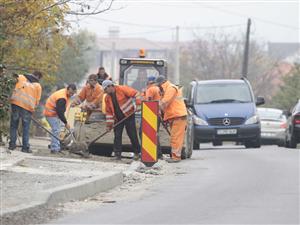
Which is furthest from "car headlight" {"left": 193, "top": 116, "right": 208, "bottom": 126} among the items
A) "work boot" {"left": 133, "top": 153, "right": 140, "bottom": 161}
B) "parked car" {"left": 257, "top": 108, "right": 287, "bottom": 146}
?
"parked car" {"left": 257, "top": 108, "right": 287, "bottom": 146}

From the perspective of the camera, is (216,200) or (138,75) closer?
(216,200)

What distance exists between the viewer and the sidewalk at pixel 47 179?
10406 mm

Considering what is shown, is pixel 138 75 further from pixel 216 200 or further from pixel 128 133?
pixel 216 200

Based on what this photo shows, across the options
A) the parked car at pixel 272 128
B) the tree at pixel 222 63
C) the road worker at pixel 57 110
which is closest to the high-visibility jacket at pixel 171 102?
the road worker at pixel 57 110

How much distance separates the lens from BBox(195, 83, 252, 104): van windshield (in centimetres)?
2473

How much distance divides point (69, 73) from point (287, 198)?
41.7 meters

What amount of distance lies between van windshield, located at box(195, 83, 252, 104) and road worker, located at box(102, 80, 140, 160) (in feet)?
23.8

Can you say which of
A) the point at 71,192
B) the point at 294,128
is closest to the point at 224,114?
the point at 294,128

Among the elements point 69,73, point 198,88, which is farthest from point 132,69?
point 69,73

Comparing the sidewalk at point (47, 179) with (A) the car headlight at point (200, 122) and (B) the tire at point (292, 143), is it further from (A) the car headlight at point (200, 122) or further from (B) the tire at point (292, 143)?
(B) the tire at point (292, 143)

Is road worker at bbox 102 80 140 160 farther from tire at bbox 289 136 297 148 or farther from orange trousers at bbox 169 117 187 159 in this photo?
tire at bbox 289 136 297 148

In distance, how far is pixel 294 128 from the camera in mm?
26094

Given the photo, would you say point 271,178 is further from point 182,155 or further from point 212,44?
point 212,44

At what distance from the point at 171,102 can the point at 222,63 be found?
67566mm
